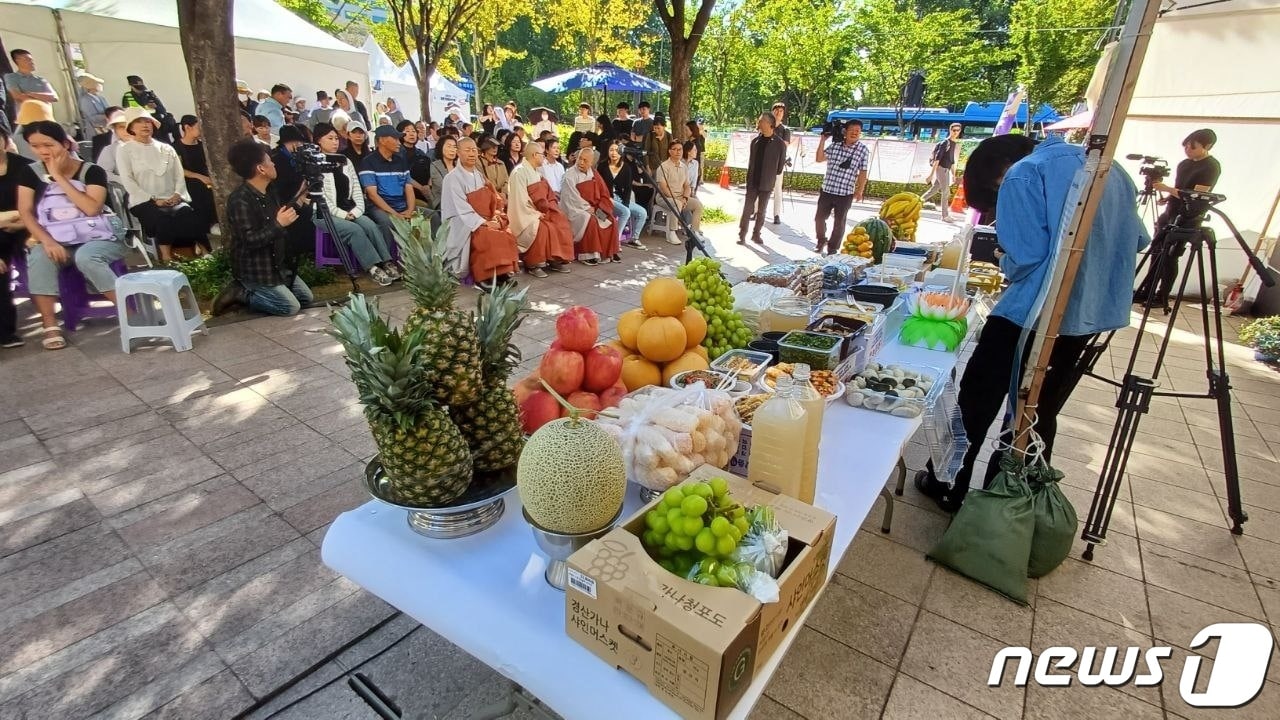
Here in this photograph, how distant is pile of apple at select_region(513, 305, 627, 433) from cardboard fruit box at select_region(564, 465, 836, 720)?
2.51 ft

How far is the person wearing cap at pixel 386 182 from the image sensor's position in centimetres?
729

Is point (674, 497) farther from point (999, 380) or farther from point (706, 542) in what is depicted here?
point (999, 380)

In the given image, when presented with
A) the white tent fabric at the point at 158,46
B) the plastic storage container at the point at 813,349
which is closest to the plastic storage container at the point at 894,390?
the plastic storage container at the point at 813,349

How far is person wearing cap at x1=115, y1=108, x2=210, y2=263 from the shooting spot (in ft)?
20.2

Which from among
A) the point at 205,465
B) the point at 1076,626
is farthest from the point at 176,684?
the point at 1076,626

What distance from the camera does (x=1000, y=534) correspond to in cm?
263

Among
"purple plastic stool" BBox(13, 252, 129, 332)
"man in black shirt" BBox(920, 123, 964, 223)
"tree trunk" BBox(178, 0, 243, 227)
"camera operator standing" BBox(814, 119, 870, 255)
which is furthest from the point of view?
"man in black shirt" BBox(920, 123, 964, 223)

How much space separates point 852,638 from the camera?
7.97 feet

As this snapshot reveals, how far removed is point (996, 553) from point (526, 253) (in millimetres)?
6700

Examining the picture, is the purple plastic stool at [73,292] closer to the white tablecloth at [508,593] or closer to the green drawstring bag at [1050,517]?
the white tablecloth at [508,593]

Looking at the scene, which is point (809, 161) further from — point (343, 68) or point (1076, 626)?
point (1076, 626)

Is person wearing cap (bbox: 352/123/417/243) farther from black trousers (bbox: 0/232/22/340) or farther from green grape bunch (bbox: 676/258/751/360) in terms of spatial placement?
green grape bunch (bbox: 676/258/751/360)

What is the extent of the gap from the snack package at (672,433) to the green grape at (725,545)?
14.9 inches

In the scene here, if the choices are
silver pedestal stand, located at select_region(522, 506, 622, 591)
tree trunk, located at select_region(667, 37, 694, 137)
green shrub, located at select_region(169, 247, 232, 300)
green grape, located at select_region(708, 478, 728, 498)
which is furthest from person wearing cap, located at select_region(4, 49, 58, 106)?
green grape, located at select_region(708, 478, 728, 498)
